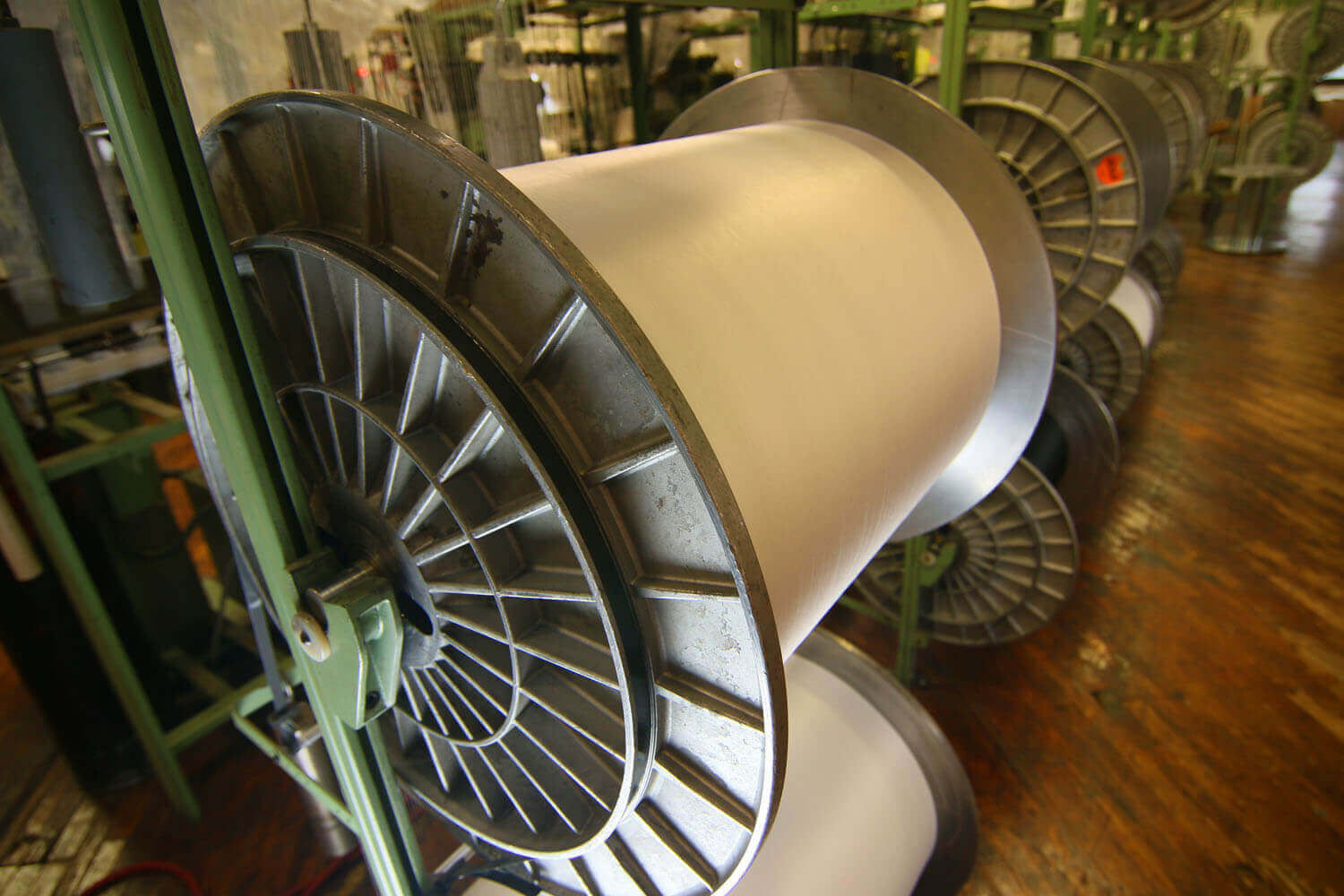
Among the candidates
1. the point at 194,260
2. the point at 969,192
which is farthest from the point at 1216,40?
the point at 194,260

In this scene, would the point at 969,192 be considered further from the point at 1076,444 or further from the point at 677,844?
the point at 1076,444

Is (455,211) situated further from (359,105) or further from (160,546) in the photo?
(160,546)

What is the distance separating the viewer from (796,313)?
848 millimetres

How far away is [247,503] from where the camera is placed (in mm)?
775

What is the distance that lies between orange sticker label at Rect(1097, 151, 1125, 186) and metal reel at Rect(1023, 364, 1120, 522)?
0.67 meters

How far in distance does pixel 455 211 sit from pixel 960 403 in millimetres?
869

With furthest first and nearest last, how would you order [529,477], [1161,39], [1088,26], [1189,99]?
1. [1161,39]
2. [1189,99]
3. [1088,26]
4. [529,477]

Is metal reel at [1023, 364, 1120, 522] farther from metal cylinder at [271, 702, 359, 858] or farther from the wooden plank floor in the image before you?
metal cylinder at [271, 702, 359, 858]

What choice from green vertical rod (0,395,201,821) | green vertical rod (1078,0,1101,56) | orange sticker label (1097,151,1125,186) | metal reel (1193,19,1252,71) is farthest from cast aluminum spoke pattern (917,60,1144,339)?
metal reel (1193,19,1252,71)

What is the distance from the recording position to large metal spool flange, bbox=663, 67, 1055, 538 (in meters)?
1.30

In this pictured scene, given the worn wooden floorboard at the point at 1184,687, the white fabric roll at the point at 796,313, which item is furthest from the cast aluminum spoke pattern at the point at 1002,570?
the white fabric roll at the point at 796,313

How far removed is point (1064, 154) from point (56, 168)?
109 inches

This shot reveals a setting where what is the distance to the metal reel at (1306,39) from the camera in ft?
21.6

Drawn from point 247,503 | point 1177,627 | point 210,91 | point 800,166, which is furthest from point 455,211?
point 1177,627
